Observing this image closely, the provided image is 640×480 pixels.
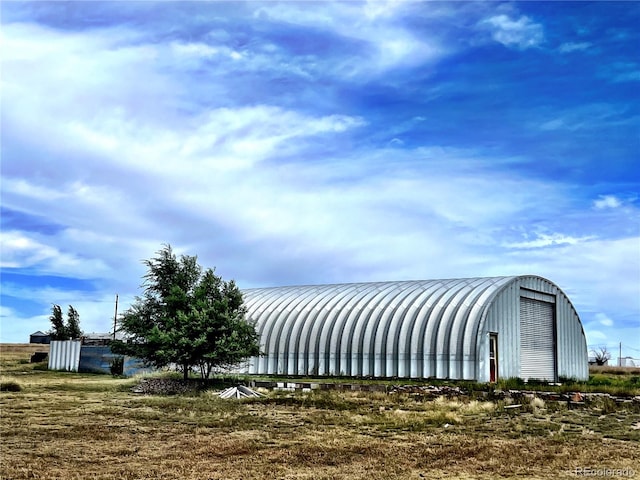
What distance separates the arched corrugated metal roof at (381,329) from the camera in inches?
1341

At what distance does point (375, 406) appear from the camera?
946 inches

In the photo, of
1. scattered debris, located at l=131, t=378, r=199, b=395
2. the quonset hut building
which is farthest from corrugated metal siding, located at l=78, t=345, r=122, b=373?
scattered debris, located at l=131, t=378, r=199, b=395

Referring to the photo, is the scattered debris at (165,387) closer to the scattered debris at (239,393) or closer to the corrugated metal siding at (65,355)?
the scattered debris at (239,393)

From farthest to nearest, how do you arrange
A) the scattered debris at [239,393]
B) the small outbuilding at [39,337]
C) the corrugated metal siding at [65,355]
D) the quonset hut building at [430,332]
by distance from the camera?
1. the small outbuilding at [39,337]
2. the corrugated metal siding at [65,355]
3. the quonset hut building at [430,332]
4. the scattered debris at [239,393]

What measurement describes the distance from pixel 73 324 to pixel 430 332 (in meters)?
42.4

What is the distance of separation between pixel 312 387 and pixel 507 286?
12171mm

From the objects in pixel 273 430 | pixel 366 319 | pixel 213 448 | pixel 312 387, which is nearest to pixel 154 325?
pixel 312 387

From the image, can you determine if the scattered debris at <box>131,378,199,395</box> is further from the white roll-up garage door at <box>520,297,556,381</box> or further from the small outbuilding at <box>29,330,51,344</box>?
the small outbuilding at <box>29,330,51,344</box>

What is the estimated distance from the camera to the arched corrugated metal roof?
3406 centimetres

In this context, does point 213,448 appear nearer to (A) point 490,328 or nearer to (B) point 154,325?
(B) point 154,325

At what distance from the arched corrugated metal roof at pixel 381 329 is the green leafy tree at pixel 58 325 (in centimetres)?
2859

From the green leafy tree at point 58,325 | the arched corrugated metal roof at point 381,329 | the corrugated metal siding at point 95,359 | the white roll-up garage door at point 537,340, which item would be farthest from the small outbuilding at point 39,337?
the white roll-up garage door at point 537,340

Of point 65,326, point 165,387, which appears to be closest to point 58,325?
point 65,326

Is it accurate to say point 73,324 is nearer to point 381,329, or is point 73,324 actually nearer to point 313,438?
point 381,329
